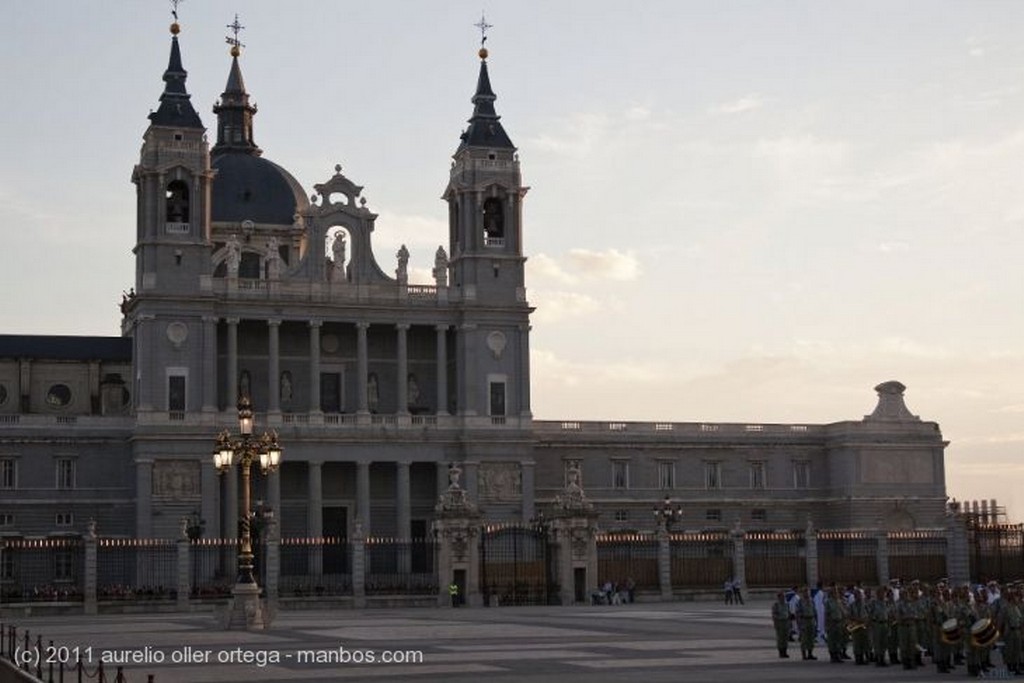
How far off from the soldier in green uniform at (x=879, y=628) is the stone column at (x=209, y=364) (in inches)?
2412

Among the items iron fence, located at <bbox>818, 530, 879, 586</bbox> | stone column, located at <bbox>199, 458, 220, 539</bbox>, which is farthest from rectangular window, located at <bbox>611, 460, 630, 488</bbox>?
iron fence, located at <bbox>818, 530, 879, 586</bbox>

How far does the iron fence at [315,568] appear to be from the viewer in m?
67.6

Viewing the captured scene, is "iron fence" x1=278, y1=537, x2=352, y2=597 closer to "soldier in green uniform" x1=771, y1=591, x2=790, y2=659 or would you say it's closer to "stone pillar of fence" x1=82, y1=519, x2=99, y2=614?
"stone pillar of fence" x1=82, y1=519, x2=99, y2=614

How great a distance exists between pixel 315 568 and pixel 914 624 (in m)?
51.8

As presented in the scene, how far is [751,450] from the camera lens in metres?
103

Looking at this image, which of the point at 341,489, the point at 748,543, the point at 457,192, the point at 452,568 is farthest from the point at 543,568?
the point at 457,192

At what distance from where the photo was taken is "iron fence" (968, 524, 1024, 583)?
69.2 meters

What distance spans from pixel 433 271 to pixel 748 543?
33040 millimetres

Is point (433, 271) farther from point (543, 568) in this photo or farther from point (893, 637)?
point (893, 637)

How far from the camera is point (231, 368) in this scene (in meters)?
92.4

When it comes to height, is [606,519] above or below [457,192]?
below

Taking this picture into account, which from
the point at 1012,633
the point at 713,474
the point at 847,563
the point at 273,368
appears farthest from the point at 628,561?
the point at 1012,633

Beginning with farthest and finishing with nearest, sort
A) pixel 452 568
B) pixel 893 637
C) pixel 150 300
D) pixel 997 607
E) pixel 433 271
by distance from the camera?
pixel 433 271 → pixel 150 300 → pixel 452 568 → pixel 893 637 → pixel 997 607

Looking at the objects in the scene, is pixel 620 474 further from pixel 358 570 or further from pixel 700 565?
pixel 358 570
